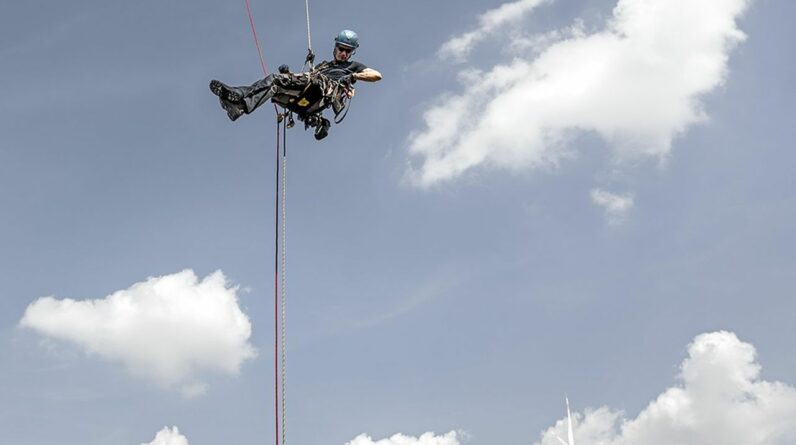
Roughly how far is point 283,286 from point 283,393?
2050 mm

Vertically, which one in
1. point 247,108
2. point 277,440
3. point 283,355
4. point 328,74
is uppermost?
point 328,74

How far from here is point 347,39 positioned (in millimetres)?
18625

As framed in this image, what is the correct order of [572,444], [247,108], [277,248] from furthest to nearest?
[572,444] < [277,248] < [247,108]

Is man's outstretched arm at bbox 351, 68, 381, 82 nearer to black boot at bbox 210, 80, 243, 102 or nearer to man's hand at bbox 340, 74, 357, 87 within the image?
man's hand at bbox 340, 74, 357, 87

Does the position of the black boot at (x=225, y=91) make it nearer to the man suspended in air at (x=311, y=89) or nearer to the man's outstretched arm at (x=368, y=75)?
the man suspended in air at (x=311, y=89)

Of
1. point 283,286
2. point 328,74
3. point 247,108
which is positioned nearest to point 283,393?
point 283,286

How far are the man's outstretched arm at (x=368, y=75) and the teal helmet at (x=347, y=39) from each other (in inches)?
25.8

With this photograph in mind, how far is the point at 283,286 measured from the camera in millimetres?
16031

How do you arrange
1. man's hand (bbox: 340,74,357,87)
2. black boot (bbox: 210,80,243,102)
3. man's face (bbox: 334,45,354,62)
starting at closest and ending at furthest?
black boot (bbox: 210,80,243,102) → man's hand (bbox: 340,74,357,87) → man's face (bbox: 334,45,354,62)

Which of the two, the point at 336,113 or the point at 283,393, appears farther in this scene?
the point at 336,113

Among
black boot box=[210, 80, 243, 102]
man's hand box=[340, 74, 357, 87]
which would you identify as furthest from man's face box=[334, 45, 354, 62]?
black boot box=[210, 80, 243, 102]

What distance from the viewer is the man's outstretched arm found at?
18470 millimetres

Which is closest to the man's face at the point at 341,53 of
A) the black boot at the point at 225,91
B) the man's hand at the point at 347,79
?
the man's hand at the point at 347,79

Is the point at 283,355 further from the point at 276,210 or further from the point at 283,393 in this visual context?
the point at 276,210
